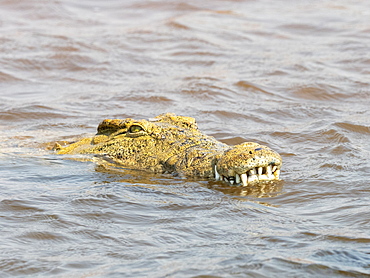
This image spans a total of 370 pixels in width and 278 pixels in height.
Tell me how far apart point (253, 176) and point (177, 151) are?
3.42ft

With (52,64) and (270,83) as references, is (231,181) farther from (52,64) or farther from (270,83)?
(52,64)

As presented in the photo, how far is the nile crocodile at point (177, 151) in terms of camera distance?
5711 mm

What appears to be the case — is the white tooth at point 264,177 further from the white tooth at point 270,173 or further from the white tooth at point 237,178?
the white tooth at point 237,178

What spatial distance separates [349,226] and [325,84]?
22.9 ft

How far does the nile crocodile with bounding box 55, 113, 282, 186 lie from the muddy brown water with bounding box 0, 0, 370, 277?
6.0 inches

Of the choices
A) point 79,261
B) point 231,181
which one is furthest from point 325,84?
point 79,261

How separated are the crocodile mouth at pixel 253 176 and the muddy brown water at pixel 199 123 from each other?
10cm

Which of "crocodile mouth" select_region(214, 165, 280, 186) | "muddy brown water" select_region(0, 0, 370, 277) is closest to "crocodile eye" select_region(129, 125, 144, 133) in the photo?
"muddy brown water" select_region(0, 0, 370, 277)

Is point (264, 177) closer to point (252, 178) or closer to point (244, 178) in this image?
point (252, 178)

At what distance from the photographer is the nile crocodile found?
571cm

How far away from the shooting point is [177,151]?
6.55 meters

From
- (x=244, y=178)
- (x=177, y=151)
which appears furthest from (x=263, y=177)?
(x=177, y=151)

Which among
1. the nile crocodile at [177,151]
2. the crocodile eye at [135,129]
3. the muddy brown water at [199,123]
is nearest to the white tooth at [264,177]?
the nile crocodile at [177,151]

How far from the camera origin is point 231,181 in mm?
5898
